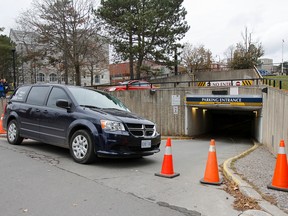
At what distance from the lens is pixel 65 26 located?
3008 centimetres

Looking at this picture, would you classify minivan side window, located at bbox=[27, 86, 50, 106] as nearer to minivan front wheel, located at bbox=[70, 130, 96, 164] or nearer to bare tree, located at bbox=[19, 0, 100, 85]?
minivan front wheel, located at bbox=[70, 130, 96, 164]

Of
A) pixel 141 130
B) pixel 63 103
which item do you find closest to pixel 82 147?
pixel 63 103

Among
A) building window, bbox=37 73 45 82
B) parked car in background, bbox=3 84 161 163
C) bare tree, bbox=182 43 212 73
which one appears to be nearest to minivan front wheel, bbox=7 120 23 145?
parked car in background, bbox=3 84 161 163

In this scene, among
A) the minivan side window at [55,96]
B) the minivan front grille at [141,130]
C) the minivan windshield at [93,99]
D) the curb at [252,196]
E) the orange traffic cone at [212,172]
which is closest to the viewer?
the curb at [252,196]

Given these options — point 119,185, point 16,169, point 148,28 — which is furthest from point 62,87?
point 148,28

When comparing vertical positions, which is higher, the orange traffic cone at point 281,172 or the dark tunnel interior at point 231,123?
the orange traffic cone at point 281,172

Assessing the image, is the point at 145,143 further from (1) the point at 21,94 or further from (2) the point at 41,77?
(2) the point at 41,77

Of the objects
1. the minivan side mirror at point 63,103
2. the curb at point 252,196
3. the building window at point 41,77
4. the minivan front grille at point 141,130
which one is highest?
the building window at point 41,77

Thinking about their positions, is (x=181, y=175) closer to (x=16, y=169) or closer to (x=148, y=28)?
(x=16, y=169)

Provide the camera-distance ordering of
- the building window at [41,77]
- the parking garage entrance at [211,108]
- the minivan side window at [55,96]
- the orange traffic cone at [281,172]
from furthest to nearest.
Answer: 1. the building window at [41,77]
2. the parking garage entrance at [211,108]
3. the minivan side window at [55,96]
4. the orange traffic cone at [281,172]

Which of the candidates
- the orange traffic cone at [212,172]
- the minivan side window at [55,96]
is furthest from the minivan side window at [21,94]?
the orange traffic cone at [212,172]

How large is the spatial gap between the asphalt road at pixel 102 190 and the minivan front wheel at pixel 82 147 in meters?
0.20

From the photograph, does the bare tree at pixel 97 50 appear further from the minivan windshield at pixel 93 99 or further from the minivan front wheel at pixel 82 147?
the minivan front wheel at pixel 82 147

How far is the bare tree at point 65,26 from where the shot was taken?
29469mm
